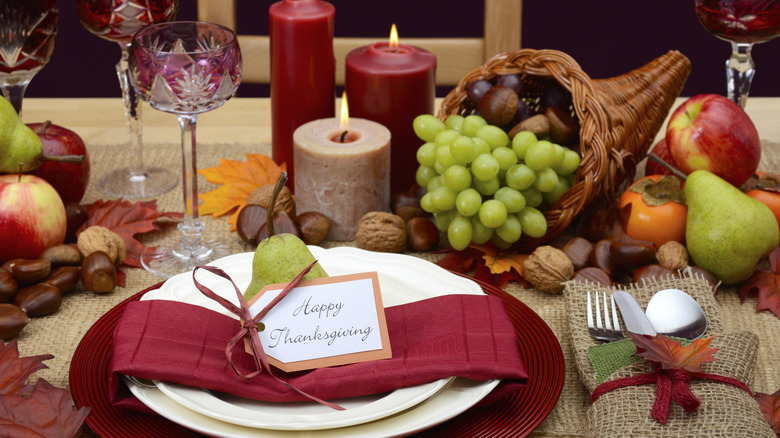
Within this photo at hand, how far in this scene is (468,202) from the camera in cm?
97

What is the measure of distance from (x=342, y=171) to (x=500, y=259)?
0.79 feet

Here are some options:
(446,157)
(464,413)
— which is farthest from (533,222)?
(464,413)

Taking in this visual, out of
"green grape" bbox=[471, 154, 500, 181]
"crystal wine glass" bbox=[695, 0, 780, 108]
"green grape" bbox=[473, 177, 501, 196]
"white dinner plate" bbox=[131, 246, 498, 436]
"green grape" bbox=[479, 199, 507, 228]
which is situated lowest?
"white dinner plate" bbox=[131, 246, 498, 436]

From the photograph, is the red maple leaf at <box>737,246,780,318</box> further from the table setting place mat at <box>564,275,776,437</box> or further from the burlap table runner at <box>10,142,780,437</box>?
the table setting place mat at <box>564,275,776,437</box>

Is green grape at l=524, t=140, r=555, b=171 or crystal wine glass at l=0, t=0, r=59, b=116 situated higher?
crystal wine glass at l=0, t=0, r=59, b=116

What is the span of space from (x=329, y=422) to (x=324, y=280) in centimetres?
15

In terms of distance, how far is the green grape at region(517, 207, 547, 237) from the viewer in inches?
39.3

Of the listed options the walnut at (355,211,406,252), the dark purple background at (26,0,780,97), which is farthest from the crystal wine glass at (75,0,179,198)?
the dark purple background at (26,0,780,97)

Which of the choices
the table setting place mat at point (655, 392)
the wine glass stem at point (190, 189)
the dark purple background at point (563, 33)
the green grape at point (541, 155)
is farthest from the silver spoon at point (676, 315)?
the dark purple background at point (563, 33)

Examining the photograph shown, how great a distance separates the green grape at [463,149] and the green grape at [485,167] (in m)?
0.01

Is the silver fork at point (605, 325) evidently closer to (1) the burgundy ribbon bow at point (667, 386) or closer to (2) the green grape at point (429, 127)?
(1) the burgundy ribbon bow at point (667, 386)

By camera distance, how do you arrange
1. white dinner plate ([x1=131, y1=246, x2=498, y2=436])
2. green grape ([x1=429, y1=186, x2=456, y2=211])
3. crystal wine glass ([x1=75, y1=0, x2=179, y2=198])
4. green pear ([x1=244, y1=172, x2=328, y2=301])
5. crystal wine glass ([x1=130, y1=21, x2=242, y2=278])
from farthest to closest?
crystal wine glass ([x1=75, y1=0, x2=179, y2=198]) → green grape ([x1=429, y1=186, x2=456, y2=211]) → crystal wine glass ([x1=130, y1=21, x2=242, y2=278]) → green pear ([x1=244, y1=172, x2=328, y2=301]) → white dinner plate ([x1=131, y1=246, x2=498, y2=436])

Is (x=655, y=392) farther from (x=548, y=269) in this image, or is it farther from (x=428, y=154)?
(x=428, y=154)

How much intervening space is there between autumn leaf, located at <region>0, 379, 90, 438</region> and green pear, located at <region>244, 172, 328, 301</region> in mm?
193
